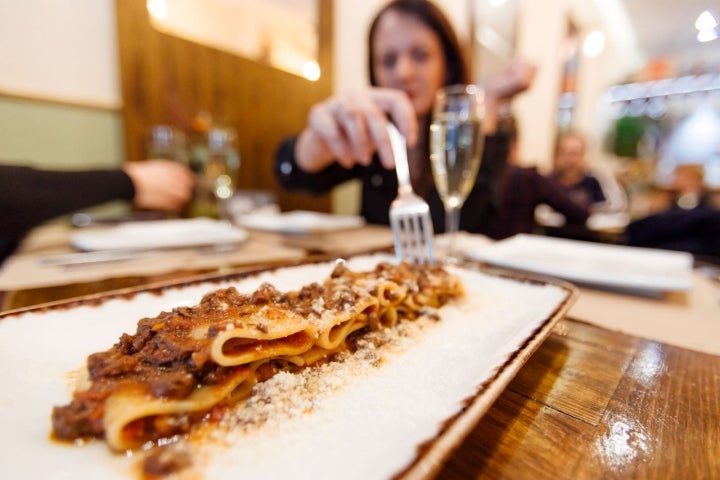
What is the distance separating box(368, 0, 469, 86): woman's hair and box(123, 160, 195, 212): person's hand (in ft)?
5.43

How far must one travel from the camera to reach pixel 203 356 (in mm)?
464

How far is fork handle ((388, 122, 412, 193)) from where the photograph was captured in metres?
1.19

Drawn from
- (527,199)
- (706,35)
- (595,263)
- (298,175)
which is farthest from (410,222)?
(706,35)

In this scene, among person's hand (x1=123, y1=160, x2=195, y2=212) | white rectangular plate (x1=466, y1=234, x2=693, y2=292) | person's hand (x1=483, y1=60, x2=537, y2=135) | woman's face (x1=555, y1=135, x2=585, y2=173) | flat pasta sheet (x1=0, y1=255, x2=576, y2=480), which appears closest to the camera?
flat pasta sheet (x1=0, y1=255, x2=576, y2=480)

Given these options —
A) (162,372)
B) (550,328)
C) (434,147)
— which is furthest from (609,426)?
(434,147)

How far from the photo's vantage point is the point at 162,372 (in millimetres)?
471

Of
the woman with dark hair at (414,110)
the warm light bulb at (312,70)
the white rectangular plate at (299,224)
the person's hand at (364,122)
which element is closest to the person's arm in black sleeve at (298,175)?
the woman with dark hair at (414,110)

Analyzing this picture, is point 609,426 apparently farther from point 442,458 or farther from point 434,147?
point 434,147

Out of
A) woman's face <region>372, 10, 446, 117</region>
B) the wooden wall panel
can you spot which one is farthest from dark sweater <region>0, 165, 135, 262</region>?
woman's face <region>372, 10, 446, 117</region>

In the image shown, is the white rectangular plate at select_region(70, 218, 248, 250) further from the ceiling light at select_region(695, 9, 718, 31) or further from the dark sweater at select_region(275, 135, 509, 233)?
the ceiling light at select_region(695, 9, 718, 31)

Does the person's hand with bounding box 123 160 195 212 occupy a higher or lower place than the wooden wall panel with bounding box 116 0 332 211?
lower

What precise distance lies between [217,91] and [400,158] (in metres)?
2.13

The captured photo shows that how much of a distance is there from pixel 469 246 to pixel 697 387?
1.04 meters

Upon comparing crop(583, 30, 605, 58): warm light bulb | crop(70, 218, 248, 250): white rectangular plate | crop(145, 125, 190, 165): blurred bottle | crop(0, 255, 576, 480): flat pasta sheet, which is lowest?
crop(0, 255, 576, 480): flat pasta sheet
